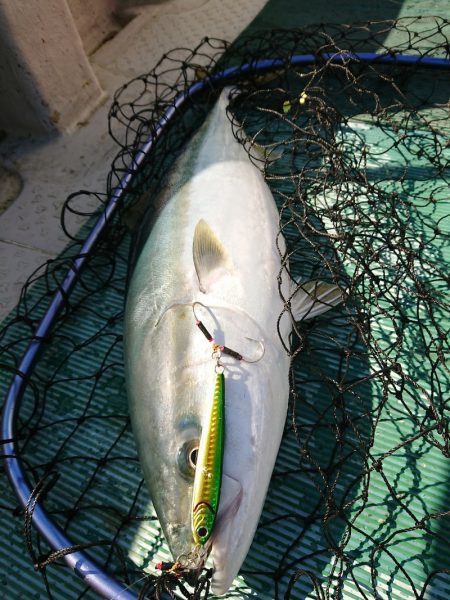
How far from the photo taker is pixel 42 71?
126 inches

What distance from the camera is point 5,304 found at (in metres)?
2.68

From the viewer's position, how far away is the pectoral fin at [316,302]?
2006 millimetres

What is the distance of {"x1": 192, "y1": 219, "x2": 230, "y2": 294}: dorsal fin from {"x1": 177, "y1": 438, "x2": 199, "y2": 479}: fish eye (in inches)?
23.7

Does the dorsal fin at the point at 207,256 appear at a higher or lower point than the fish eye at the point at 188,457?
higher

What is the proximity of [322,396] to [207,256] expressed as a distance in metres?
0.77

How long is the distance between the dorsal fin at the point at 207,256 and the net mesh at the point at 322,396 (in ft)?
0.95

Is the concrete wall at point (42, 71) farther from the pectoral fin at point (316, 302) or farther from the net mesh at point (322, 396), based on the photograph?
the pectoral fin at point (316, 302)

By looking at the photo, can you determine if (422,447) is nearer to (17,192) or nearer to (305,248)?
(305,248)

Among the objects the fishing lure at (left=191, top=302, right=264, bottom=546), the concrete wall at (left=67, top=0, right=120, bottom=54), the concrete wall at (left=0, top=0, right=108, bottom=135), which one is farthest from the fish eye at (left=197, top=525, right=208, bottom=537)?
the concrete wall at (left=67, top=0, right=120, bottom=54)

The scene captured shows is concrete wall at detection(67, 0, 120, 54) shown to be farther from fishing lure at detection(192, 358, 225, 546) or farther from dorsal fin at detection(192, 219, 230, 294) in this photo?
fishing lure at detection(192, 358, 225, 546)

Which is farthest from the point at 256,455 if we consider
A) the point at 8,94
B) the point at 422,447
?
the point at 8,94

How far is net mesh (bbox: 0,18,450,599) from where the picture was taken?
1680mm

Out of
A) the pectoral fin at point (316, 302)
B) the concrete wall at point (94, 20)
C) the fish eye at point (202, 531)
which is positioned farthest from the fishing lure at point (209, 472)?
the concrete wall at point (94, 20)

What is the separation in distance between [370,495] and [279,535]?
368 mm
